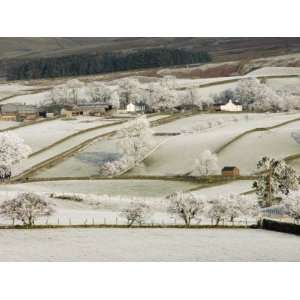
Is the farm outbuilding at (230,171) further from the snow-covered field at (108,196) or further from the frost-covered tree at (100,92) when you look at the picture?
the frost-covered tree at (100,92)

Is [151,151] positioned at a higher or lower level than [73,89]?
lower

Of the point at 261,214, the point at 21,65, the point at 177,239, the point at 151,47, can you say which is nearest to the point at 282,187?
the point at 261,214

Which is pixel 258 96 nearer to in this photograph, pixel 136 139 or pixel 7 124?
pixel 136 139

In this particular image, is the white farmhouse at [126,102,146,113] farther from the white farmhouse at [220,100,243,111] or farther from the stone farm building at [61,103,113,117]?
the white farmhouse at [220,100,243,111]

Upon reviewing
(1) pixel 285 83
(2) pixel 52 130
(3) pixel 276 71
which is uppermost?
(3) pixel 276 71

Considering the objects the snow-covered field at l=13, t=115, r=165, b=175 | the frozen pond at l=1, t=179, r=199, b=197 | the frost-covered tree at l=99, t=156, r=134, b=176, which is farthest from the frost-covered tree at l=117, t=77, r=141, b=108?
the frozen pond at l=1, t=179, r=199, b=197

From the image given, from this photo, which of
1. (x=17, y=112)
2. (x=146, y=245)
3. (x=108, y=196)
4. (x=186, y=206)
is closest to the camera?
(x=146, y=245)

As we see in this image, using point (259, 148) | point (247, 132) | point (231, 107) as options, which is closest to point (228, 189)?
point (259, 148)

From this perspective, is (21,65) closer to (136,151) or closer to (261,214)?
(136,151)
